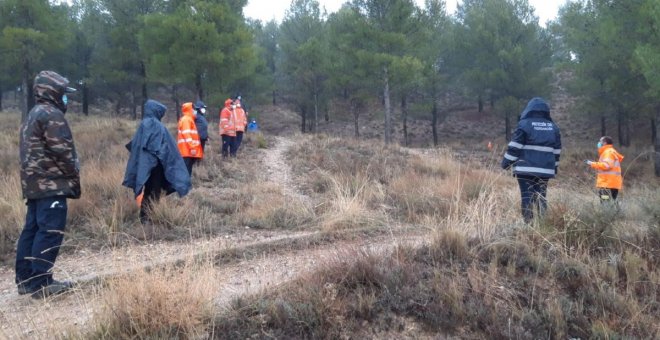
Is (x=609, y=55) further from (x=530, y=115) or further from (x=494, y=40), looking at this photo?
(x=530, y=115)

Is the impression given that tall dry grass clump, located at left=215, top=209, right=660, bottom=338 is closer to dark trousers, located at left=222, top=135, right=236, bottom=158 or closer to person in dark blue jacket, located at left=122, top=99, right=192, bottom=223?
person in dark blue jacket, located at left=122, top=99, right=192, bottom=223

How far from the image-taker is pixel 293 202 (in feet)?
24.8

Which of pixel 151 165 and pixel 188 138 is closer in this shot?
pixel 151 165

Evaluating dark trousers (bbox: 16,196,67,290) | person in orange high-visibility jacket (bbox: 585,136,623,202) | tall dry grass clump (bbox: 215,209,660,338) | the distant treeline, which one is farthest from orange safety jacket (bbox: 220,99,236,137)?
tall dry grass clump (bbox: 215,209,660,338)

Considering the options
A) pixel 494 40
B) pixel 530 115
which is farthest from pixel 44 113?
pixel 494 40

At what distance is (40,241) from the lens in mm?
4172

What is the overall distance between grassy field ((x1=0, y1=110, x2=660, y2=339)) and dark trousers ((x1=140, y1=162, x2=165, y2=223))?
16 cm

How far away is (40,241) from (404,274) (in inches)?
117

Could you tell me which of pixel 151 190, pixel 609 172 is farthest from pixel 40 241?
pixel 609 172

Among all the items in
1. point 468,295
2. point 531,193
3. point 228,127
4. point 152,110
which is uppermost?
point 152,110

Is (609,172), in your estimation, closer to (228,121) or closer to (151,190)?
(151,190)

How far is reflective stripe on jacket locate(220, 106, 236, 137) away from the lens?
12.8 metres

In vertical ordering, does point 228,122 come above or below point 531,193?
above

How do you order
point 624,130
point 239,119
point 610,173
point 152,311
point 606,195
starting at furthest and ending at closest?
point 624,130 → point 239,119 → point 610,173 → point 606,195 → point 152,311
